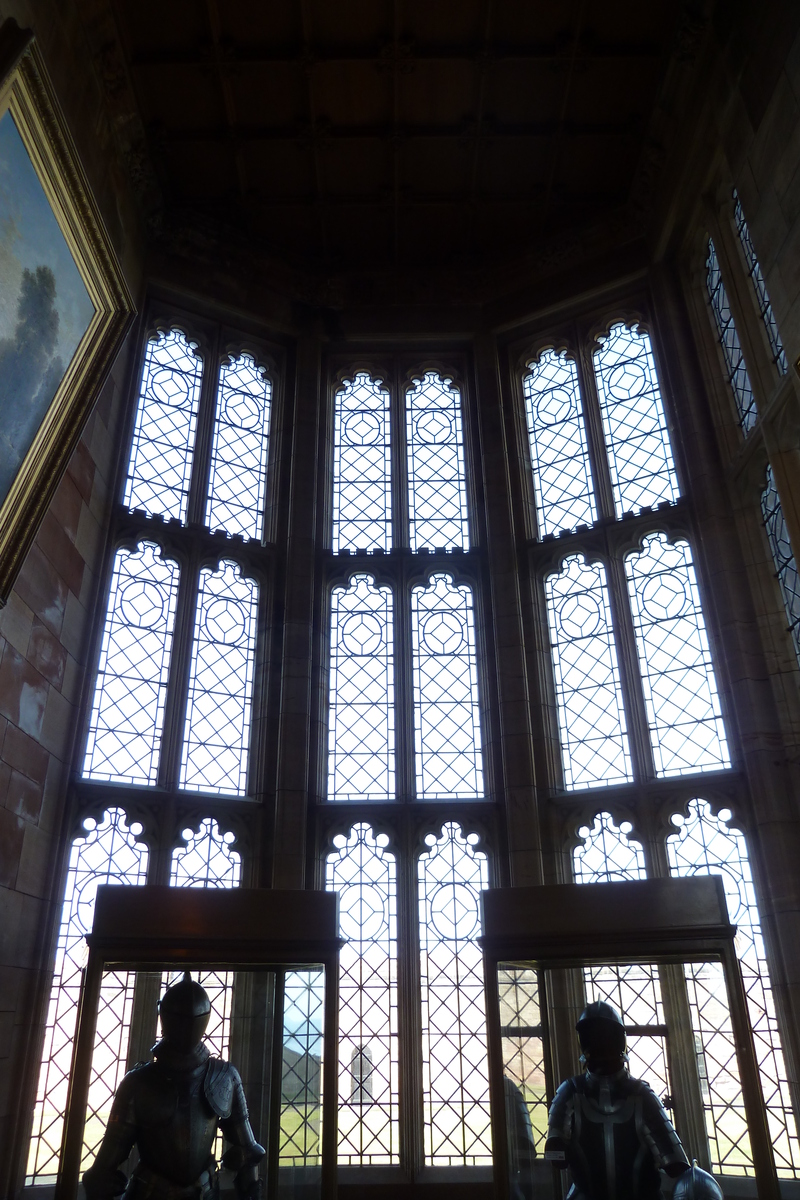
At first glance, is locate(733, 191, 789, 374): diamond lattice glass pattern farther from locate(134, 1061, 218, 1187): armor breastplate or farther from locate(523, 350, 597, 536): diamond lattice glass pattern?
locate(134, 1061, 218, 1187): armor breastplate

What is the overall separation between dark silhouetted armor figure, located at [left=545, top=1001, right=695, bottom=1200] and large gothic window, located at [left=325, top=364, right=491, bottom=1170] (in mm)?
3282

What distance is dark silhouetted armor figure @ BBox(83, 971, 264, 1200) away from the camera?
557cm

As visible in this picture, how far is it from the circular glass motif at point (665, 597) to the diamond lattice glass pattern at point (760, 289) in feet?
8.62

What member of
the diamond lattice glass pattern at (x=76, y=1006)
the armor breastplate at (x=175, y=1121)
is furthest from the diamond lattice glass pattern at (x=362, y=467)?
the armor breastplate at (x=175, y=1121)

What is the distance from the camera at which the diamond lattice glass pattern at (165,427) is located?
1131 cm

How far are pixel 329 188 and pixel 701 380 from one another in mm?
5869

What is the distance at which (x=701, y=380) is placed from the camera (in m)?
11.0

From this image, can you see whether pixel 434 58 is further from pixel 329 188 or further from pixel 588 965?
pixel 588 965

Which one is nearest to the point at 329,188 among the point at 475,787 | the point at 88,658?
the point at 88,658

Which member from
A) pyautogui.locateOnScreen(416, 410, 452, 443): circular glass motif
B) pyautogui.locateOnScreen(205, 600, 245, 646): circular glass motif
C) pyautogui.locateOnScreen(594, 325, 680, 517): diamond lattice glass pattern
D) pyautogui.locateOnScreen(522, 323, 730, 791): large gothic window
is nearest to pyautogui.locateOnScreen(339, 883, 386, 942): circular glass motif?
pyautogui.locateOnScreen(522, 323, 730, 791): large gothic window

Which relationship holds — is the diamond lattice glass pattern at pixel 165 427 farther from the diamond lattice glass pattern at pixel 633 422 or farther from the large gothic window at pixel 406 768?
the diamond lattice glass pattern at pixel 633 422

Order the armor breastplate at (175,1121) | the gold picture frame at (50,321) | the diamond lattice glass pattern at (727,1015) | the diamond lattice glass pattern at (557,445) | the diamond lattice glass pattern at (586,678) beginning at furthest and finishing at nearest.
Result: the diamond lattice glass pattern at (557,445), the diamond lattice glass pattern at (586,678), the gold picture frame at (50,321), the diamond lattice glass pattern at (727,1015), the armor breastplate at (175,1121)

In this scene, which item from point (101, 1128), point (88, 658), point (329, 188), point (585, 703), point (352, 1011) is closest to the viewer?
point (101, 1128)

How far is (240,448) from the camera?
1227cm
